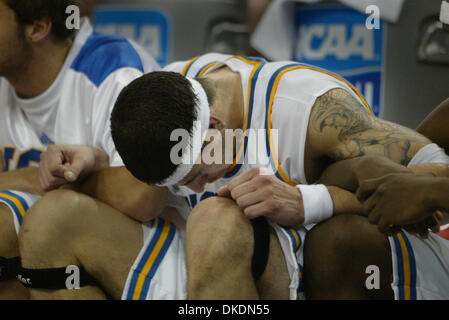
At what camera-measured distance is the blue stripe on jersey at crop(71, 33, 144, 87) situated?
128 centimetres

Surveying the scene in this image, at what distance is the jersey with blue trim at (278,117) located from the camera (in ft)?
3.36

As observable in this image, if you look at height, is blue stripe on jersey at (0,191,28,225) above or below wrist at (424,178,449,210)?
below

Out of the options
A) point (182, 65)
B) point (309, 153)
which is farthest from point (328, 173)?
point (182, 65)

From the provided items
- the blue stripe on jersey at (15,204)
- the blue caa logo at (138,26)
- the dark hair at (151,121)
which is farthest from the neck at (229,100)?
the blue caa logo at (138,26)

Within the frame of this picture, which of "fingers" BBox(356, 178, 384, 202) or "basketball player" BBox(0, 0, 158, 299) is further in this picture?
"basketball player" BBox(0, 0, 158, 299)

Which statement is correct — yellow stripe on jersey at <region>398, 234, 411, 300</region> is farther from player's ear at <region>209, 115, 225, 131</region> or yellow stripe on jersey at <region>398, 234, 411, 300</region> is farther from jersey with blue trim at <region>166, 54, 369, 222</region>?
player's ear at <region>209, 115, 225, 131</region>

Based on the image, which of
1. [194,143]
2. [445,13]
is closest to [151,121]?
[194,143]

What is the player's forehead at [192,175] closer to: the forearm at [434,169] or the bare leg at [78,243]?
the bare leg at [78,243]

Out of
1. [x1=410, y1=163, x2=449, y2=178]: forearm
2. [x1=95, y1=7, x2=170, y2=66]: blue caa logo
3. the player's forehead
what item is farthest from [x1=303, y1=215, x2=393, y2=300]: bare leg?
[x1=95, y1=7, x2=170, y2=66]: blue caa logo

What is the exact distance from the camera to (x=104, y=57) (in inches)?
51.5

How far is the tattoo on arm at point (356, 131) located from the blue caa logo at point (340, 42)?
32 cm

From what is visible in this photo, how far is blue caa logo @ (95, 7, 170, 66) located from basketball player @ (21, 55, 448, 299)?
1.19m
